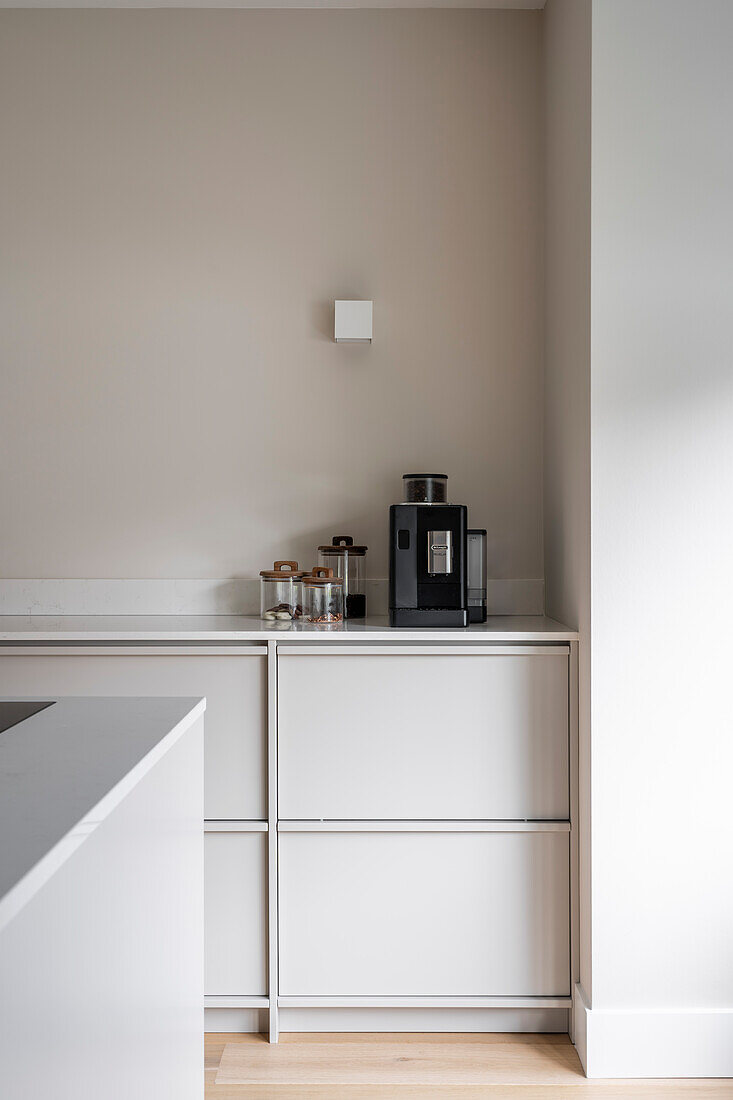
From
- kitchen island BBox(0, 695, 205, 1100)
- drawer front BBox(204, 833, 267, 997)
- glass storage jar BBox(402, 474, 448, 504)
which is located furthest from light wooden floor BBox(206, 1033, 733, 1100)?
glass storage jar BBox(402, 474, 448, 504)

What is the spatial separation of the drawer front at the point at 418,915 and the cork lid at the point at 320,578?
637 millimetres

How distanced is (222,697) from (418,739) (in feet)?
1.61

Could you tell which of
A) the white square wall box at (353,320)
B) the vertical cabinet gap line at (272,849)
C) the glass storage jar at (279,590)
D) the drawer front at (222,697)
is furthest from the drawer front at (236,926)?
the white square wall box at (353,320)

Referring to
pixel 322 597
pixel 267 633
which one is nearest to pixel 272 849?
pixel 267 633

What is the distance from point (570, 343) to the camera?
A: 229 centimetres

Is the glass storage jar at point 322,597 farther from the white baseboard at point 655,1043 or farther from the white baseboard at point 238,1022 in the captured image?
the white baseboard at point 655,1043

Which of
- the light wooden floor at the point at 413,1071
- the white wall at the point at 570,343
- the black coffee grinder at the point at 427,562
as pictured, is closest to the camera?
→ the light wooden floor at the point at 413,1071

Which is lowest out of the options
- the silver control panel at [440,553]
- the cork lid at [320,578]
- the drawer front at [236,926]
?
the drawer front at [236,926]

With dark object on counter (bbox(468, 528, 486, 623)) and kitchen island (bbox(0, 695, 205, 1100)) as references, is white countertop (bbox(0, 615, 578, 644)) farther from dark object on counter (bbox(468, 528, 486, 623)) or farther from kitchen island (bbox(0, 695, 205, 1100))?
kitchen island (bbox(0, 695, 205, 1100))

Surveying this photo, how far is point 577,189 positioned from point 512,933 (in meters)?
1.82

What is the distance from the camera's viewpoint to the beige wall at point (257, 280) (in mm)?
2625

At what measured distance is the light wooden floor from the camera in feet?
6.49

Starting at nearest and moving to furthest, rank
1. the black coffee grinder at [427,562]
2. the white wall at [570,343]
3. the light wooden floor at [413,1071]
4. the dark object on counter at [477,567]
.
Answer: the light wooden floor at [413,1071] → the white wall at [570,343] → the black coffee grinder at [427,562] → the dark object on counter at [477,567]

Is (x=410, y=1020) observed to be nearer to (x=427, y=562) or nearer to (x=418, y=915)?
(x=418, y=915)
